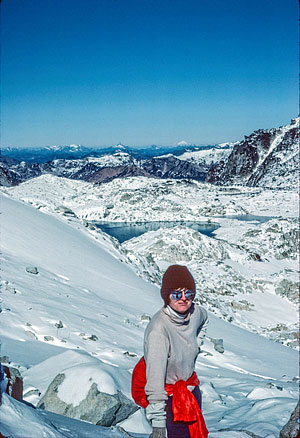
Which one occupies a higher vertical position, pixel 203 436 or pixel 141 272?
pixel 203 436

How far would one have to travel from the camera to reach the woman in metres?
2.25

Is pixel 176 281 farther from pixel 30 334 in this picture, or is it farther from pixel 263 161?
pixel 263 161

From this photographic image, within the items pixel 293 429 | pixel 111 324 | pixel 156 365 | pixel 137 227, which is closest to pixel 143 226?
pixel 137 227

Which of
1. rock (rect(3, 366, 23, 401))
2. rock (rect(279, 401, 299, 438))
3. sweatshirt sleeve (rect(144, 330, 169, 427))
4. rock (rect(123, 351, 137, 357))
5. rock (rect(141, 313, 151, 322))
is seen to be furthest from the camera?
rock (rect(141, 313, 151, 322))

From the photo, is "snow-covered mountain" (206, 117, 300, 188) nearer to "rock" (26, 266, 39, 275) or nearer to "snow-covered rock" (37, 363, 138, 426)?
"rock" (26, 266, 39, 275)

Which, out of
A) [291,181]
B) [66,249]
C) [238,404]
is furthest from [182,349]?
[291,181]

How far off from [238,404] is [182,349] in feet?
10.4

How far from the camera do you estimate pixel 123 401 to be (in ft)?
12.3

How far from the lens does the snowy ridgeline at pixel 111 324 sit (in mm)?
3861

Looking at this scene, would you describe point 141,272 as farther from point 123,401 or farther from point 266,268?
point 266,268

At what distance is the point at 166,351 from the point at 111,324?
5.57 m

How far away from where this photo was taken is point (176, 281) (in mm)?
2385

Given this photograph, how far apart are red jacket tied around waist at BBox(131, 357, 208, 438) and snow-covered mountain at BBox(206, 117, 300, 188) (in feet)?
351

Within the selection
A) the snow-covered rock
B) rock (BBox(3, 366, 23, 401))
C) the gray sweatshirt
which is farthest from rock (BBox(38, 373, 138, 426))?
the gray sweatshirt
